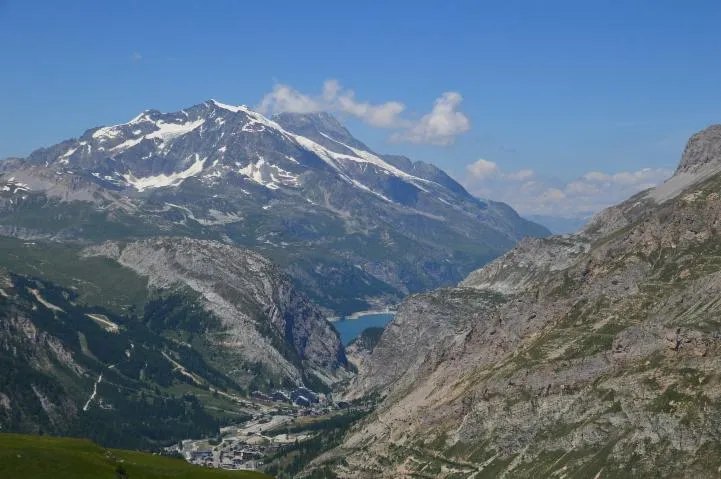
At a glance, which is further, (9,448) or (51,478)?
(9,448)
